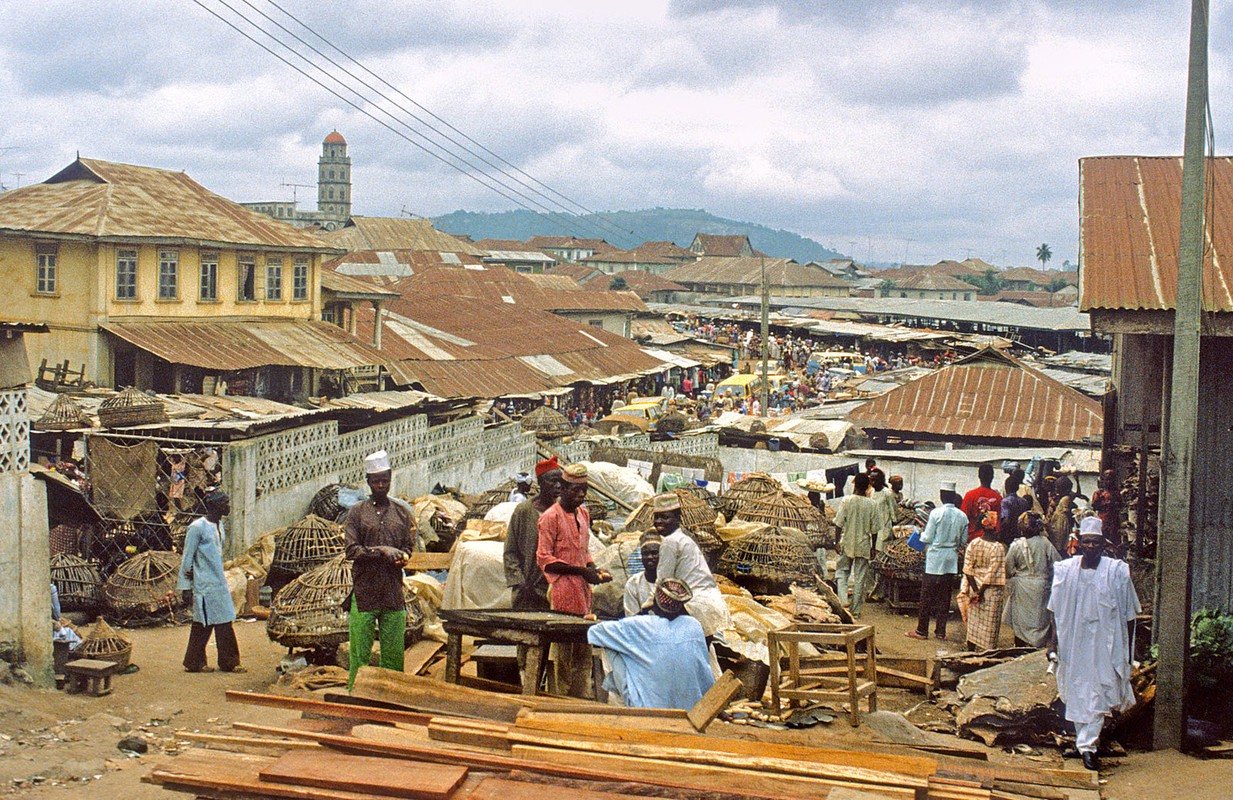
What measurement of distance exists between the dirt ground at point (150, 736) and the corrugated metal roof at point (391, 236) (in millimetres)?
50839

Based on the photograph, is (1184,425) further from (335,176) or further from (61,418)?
(335,176)

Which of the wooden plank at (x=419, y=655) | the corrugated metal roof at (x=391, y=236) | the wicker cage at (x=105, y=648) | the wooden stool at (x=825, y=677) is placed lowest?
the wicker cage at (x=105, y=648)

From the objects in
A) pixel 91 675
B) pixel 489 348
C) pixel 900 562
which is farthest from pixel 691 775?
pixel 489 348

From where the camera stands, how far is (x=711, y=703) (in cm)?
626

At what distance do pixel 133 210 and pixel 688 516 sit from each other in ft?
53.8

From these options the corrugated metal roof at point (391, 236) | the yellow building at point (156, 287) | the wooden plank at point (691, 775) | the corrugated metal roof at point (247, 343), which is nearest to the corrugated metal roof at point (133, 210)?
the yellow building at point (156, 287)

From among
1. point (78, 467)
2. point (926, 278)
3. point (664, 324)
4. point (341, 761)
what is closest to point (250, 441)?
point (78, 467)

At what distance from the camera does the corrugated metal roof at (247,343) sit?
22.1 m

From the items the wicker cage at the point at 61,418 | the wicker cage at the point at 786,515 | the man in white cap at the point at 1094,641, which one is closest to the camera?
the man in white cap at the point at 1094,641

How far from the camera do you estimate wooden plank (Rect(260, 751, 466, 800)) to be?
197 inches

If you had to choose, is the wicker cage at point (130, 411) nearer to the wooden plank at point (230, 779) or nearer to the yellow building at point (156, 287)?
the yellow building at point (156, 287)

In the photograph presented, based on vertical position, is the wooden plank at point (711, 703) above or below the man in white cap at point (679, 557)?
below

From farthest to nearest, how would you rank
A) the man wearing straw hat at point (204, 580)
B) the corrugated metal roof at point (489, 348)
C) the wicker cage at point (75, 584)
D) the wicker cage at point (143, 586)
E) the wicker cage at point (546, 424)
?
the corrugated metal roof at point (489, 348) → the wicker cage at point (546, 424) → the wicker cage at point (75, 584) → the wicker cage at point (143, 586) → the man wearing straw hat at point (204, 580)

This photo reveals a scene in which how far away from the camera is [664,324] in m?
52.7
